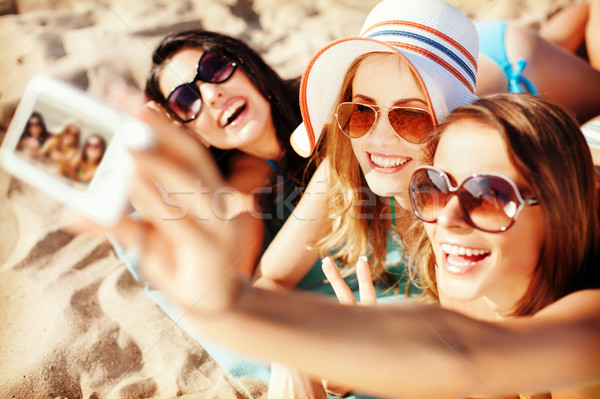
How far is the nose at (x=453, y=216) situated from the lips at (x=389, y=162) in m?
0.50

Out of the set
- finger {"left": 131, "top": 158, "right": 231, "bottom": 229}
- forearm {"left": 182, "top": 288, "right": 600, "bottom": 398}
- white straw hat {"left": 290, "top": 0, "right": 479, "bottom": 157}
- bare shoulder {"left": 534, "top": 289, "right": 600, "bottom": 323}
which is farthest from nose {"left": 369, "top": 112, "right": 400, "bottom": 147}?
finger {"left": 131, "top": 158, "right": 231, "bottom": 229}

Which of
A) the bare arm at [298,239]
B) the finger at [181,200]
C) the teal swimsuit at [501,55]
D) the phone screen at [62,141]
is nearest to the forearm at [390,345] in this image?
the finger at [181,200]

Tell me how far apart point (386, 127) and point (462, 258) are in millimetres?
589

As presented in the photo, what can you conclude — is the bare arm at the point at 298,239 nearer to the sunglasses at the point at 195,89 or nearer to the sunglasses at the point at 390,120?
the sunglasses at the point at 390,120

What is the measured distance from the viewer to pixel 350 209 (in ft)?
6.90

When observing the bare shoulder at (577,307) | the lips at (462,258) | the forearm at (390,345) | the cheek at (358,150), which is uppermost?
the forearm at (390,345)

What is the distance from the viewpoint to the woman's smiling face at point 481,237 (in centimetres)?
120

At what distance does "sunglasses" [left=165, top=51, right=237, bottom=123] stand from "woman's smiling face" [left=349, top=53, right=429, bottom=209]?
3.02 ft

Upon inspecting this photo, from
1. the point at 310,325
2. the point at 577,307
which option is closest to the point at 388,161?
the point at 577,307

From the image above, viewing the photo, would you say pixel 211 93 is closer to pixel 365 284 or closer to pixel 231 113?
pixel 231 113

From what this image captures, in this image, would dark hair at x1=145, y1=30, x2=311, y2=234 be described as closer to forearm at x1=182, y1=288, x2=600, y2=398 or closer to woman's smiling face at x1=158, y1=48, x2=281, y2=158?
woman's smiling face at x1=158, y1=48, x2=281, y2=158

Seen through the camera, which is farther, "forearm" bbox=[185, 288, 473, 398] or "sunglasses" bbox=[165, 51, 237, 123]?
"sunglasses" bbox=[165, 51, 237, 123]

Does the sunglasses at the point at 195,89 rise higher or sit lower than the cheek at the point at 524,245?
lower

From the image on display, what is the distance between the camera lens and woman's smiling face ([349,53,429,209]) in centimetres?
161
